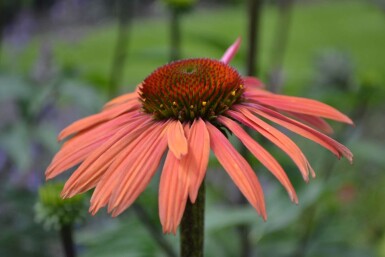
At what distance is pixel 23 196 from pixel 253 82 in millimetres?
438

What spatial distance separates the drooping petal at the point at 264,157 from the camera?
531 millimetres

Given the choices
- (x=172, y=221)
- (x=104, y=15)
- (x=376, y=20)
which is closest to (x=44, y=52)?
(x=172, y=221)

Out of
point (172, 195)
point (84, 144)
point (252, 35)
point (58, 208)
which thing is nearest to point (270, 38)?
point (252, 35)

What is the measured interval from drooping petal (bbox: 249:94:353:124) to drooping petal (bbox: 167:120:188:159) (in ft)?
0.37

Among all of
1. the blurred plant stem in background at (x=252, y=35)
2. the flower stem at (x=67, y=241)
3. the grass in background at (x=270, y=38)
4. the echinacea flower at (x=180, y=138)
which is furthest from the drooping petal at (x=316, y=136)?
the grass in background at (x=270, y=38)

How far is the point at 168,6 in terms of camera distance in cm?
131

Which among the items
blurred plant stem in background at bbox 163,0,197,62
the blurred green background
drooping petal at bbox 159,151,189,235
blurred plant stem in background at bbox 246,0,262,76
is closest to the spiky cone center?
drooping petal at bbox 159,151,189,235

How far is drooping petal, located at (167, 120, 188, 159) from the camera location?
54 cm

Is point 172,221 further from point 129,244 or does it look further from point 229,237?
point 229,237

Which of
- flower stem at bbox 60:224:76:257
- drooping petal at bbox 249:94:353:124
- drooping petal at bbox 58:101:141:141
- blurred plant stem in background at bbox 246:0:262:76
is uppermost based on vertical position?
drooping petal at bbox 249:94:353:124

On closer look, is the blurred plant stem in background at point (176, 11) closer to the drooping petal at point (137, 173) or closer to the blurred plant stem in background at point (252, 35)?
the blurred plant stem in background at point (252, 35)

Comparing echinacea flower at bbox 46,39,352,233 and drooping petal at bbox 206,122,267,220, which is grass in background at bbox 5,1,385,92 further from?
drooping petal at bbox 206,122,267,220

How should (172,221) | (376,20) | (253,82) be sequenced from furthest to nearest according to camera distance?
(376,20), (253,82), (172,221)

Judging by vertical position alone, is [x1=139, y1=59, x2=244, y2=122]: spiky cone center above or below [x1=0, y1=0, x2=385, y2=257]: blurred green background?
above
